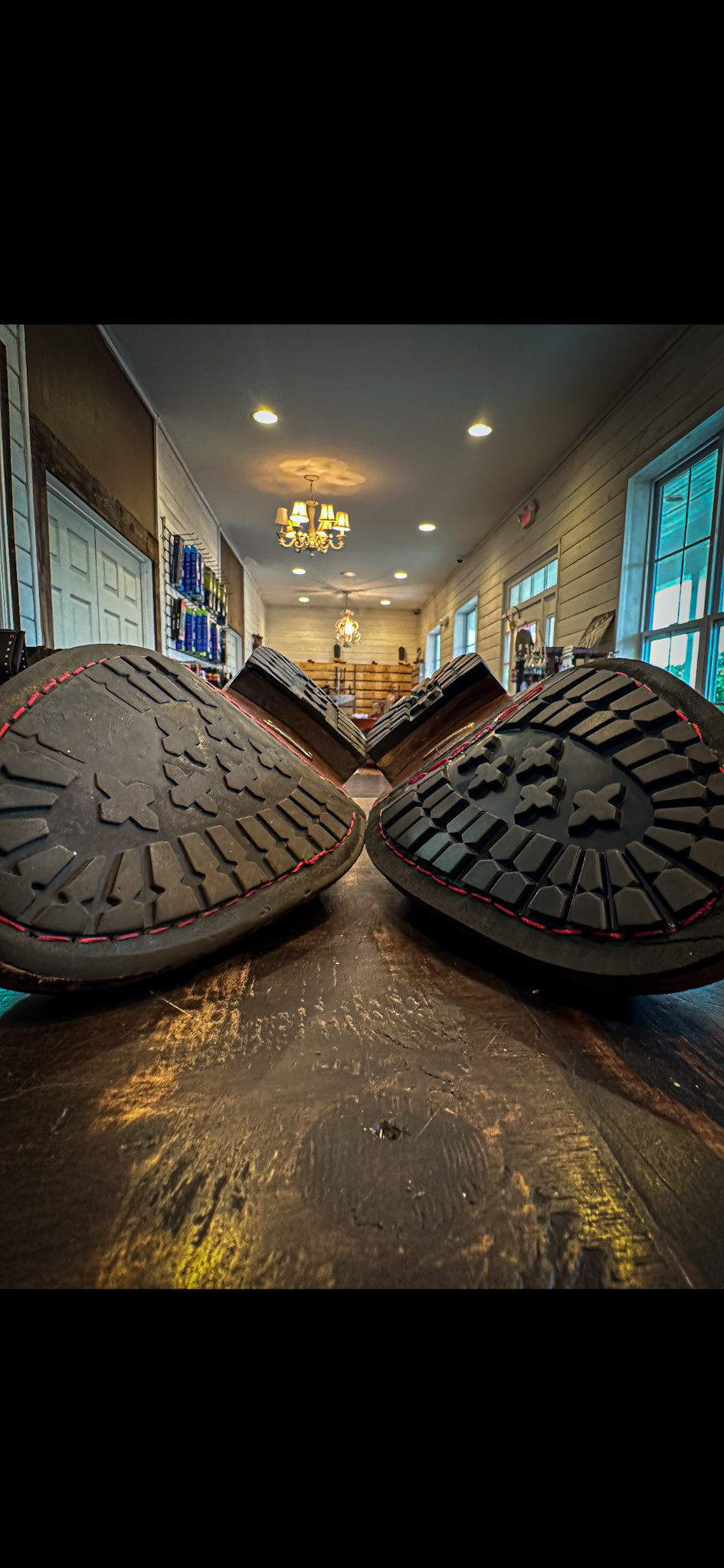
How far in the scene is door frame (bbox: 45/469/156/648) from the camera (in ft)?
9.50

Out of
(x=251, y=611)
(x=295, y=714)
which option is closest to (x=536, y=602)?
(x=295, y=714)

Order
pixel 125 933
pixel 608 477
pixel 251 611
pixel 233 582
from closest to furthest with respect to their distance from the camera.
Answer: pixel 125 933 < pixel 608 477 < pixel 233 582 < pixel 251 611

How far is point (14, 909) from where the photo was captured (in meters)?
0.57

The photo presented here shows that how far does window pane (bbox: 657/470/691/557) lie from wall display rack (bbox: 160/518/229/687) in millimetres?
3264

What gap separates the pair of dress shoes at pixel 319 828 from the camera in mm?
591

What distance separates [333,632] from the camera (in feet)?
44.5

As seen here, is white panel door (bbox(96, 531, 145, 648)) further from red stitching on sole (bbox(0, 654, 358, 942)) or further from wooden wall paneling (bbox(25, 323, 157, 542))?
red stitching on sole (bbox(0, 654, 358, 942))

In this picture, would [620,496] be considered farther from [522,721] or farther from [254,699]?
[522,721]

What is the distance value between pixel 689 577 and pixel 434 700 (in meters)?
2.44

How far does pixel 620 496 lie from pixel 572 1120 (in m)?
4.35

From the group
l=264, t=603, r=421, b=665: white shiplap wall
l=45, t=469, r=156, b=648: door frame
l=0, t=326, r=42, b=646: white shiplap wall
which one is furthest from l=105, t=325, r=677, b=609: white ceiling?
l=264, t=603, r=421, b=665: white shiplap wall

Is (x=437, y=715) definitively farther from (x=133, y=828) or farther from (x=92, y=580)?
(x=92, y=580)
